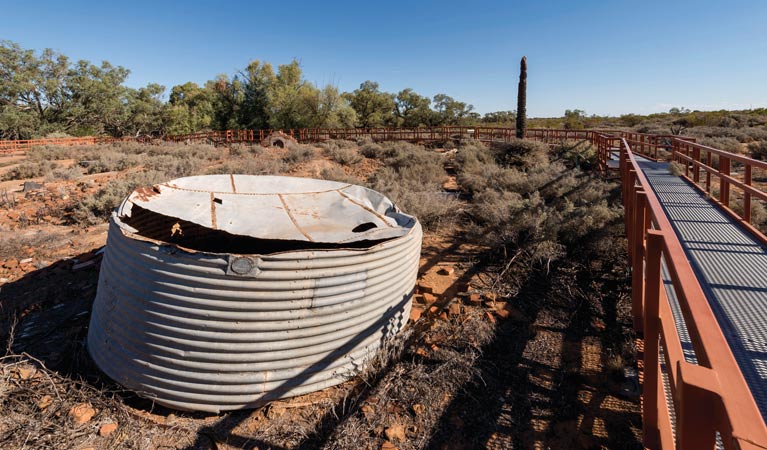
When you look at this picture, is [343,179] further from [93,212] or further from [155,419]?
[155,419]

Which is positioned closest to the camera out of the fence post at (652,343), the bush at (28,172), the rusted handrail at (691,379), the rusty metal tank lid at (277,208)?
the rusted handrail at (691,379)

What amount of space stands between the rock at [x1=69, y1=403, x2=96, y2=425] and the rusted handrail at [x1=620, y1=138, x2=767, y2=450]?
12.7ft

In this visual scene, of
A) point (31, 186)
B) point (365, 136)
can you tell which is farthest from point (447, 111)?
point (31, 186)

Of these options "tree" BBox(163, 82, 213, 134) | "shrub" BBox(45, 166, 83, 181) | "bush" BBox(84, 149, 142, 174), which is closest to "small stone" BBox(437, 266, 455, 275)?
"shrub" BBox(45, 166, 83, 181)

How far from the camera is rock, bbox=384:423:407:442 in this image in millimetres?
3107

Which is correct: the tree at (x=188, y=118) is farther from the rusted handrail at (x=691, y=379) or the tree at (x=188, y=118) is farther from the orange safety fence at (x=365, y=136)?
the rusted handrail at (x=691, y=379)

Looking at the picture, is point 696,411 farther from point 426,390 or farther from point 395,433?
point 426,390

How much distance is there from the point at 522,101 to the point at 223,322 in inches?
907

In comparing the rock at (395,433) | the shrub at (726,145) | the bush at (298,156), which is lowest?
the rock at (395,433)

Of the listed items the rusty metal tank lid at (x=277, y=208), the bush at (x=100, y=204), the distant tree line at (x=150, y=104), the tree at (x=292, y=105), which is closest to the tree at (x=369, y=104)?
the distant tree line at (x=150, y=104)

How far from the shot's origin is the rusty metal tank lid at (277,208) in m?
4.46

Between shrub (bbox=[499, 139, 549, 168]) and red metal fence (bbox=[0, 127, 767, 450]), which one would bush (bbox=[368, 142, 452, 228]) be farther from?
red metal fence (bbox=[0, 127, 767, 450])

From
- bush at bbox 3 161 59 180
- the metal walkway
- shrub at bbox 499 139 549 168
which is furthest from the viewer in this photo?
shrub at bbox 499 139 549 168

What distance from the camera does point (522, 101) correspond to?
22.9m
